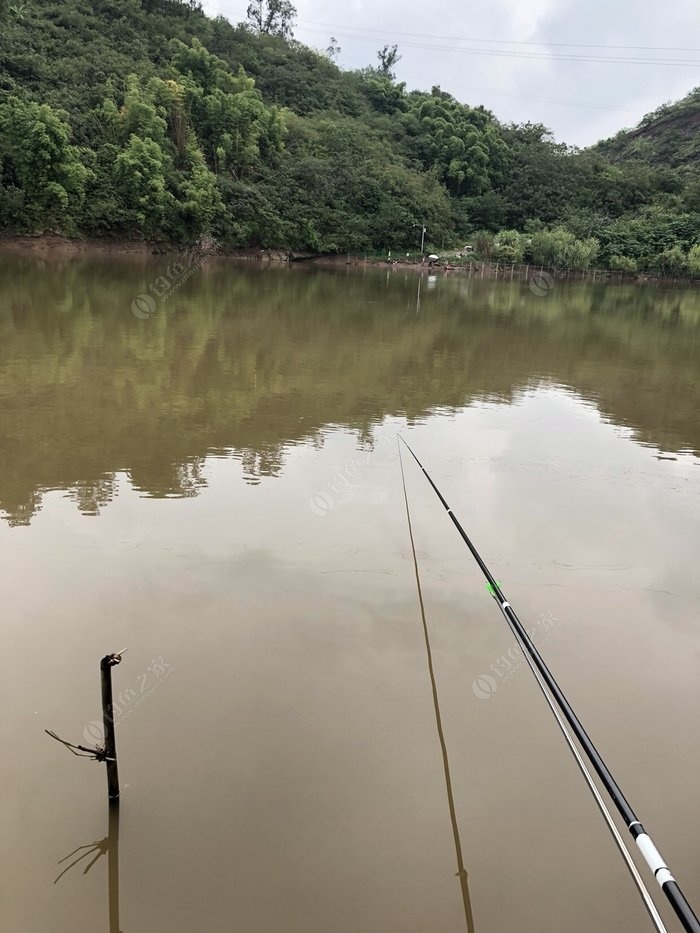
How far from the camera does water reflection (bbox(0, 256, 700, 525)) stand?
21.2ft

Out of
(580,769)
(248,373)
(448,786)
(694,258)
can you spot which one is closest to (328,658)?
(448,786)

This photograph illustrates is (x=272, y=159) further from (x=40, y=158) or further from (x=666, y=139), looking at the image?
(x=666, y=139)

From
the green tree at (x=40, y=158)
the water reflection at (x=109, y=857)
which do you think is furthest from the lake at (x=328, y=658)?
the green tree at (x=40, y=158)

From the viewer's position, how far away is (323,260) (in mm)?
46219

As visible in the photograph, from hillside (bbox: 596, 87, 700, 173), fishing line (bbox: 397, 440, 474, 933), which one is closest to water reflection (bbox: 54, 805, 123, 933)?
fishing line (bbox: 397, 440, 474, 933)

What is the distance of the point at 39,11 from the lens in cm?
4938

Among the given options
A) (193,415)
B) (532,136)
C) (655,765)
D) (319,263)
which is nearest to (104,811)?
(655,765)

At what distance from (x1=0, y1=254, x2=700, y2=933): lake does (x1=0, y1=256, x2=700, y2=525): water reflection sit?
0.09 metres

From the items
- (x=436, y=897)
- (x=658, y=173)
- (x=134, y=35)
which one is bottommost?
(x=436, y=897)

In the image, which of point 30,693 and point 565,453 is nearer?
point 30,693

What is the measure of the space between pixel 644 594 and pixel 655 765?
5.56 ft

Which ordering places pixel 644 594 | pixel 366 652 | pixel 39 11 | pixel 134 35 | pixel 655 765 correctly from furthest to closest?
pixel 134 35 < pixel 39 11 < pixel 644 594 < pixel 366 652 < pixel 655 765

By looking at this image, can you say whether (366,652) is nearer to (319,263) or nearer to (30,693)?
(30,693)

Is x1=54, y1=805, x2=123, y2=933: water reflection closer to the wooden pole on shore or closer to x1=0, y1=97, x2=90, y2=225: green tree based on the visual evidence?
the wooden pole on shore
